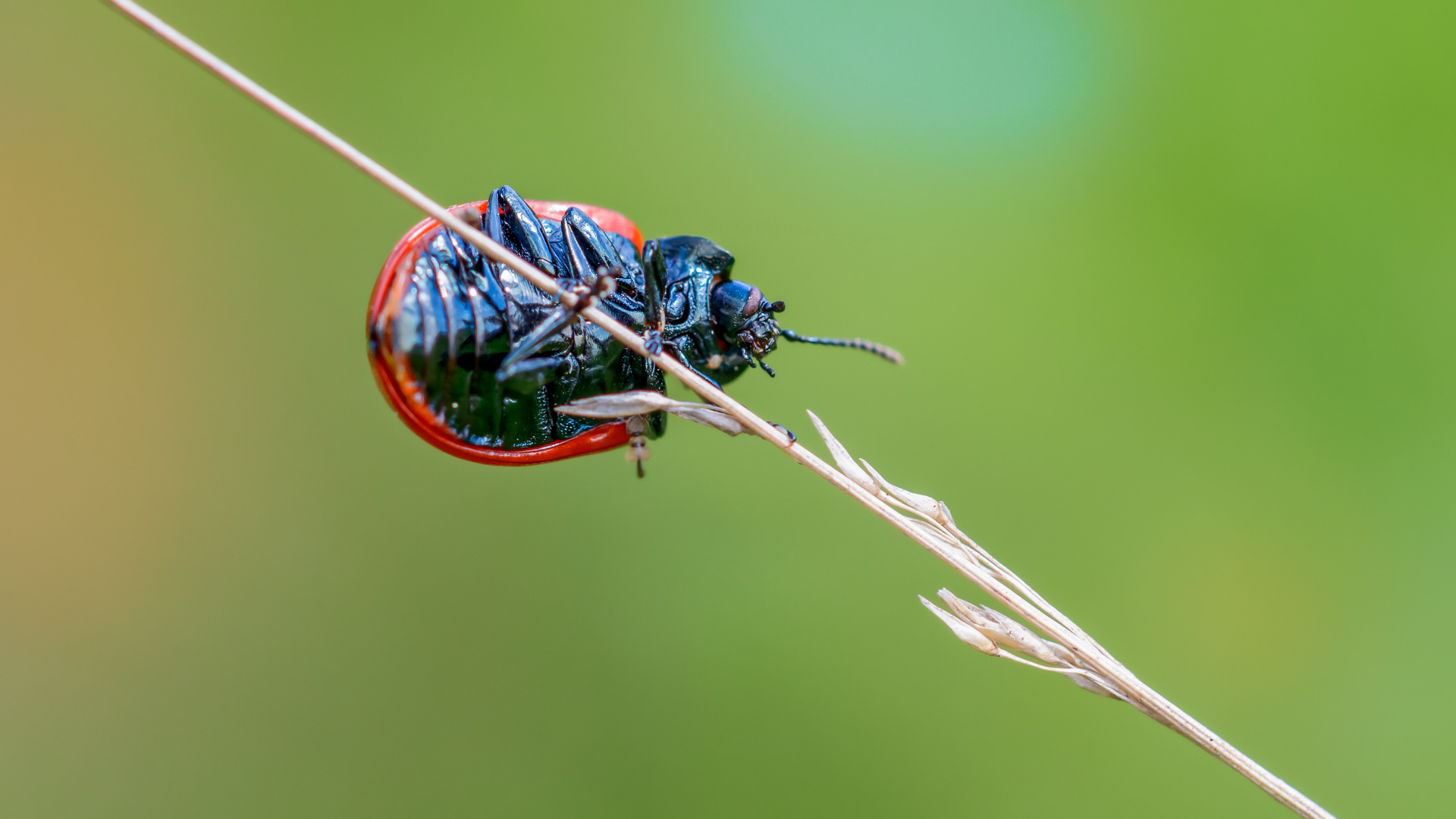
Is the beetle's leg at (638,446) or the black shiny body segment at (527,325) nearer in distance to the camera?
the black shiny body segment at (527,325)

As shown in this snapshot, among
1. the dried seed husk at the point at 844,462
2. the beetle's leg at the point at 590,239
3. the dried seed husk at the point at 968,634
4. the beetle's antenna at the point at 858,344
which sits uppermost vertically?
the beetle's leg at the point at 590,239

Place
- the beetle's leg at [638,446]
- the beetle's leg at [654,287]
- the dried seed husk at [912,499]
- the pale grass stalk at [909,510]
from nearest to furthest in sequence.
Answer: the pale grass stalk at [909,510], the dried seed husk at [912,499], the beetle's leg at [654,287], the beetle's leg at [638,446]

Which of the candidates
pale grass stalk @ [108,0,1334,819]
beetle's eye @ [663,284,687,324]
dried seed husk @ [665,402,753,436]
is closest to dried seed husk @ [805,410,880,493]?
pale grass stalk @ [108,0,1334,819]

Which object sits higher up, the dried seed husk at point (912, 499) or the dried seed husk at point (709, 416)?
the dried seed husk at point (709, 416)

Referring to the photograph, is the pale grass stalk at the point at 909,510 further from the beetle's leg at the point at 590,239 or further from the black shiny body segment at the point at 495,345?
the beetle's leg at the point at 590,239

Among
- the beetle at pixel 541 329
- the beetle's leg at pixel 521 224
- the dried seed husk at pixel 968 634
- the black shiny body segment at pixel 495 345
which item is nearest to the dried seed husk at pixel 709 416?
the beetle at pixel 541 329

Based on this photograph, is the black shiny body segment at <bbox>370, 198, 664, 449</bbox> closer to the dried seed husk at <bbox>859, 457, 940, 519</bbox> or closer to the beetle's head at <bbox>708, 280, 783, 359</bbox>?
the beetle's head at <bbox>708, 280, 783, 359</bbox>
